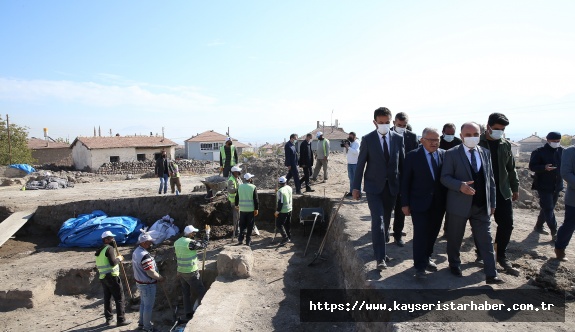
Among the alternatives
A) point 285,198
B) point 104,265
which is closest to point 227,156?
point 285,198

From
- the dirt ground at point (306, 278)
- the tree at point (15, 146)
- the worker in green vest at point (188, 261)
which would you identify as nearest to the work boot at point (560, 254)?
the dirt ground at point (306, 278)

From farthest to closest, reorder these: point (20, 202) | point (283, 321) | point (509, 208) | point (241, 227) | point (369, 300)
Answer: point (20, 202)
point (241, 227)
point (283, 321)
point (509, 208)
point (369, 300)

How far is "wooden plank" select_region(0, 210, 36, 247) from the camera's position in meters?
9.46

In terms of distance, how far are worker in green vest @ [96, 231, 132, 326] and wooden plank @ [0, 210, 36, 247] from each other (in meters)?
4.74

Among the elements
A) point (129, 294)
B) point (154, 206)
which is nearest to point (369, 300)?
point (129, 294)

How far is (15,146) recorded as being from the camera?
30.0 m

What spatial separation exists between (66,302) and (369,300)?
7.33 metres

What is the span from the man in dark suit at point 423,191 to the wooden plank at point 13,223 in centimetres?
1026

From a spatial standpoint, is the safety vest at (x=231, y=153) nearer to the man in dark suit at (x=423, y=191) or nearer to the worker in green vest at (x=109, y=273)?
the worker in green vest at (x=109, y=273)

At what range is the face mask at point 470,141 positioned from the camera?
355 cm

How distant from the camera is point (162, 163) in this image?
12.1 meters

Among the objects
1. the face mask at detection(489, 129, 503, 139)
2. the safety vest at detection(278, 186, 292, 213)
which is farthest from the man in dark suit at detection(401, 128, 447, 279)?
the safety vest at detection(278, 186, 292, 213)

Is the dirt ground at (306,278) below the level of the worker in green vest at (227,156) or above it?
below

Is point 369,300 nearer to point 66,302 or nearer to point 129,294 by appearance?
point 129,294
